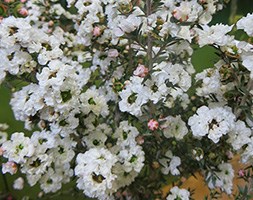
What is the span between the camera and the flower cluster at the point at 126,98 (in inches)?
41.3

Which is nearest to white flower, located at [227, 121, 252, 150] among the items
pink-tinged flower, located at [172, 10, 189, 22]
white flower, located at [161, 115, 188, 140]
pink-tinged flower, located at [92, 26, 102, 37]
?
white flower, located at [161, 115, 188, 140]

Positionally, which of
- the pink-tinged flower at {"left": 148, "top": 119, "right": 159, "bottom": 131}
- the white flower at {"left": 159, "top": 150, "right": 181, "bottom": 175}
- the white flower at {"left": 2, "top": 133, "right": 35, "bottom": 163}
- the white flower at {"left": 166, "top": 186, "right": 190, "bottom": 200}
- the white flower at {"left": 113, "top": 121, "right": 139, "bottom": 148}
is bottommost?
the white flower at {"left": 166, "top": 186, "right": 190, "bottom": 200}

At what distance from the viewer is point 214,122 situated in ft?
3.53

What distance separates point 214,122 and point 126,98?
0.21 metres

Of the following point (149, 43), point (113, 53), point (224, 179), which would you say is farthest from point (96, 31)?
point (224, 179)

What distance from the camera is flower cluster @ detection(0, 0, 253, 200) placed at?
105 centimetres

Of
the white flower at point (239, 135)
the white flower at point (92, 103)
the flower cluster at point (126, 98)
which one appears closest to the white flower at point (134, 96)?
the flower cluster at point (126, 98)

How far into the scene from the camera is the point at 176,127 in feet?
4.02

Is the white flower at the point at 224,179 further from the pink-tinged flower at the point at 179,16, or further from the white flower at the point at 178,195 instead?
the pink-tinged flower at the point at 179,16

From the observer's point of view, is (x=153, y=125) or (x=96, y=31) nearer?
(x=153, y=125)

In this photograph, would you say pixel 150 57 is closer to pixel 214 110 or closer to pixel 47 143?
pixel 214 110

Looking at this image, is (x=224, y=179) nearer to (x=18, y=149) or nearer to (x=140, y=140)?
(x=140, y=140)

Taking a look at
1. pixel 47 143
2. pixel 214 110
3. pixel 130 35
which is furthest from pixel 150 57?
pixel 47 143

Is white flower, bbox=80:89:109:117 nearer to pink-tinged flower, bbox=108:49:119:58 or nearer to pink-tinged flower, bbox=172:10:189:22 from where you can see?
pink-tinged flower, bbox=108:49:119:58
